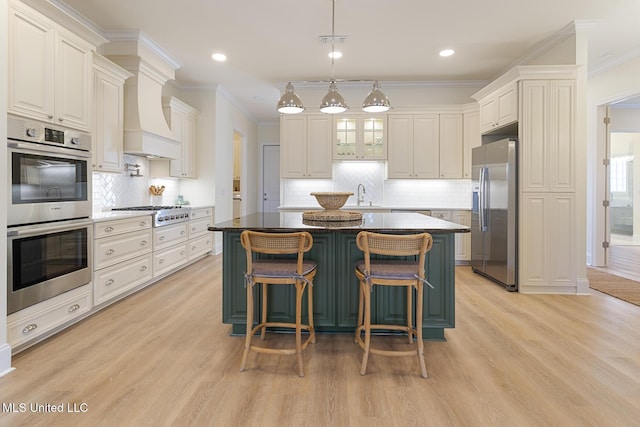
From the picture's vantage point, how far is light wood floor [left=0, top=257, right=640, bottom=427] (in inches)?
74.0

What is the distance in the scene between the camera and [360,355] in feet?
8.49

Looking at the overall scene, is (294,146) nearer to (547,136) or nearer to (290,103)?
(290,103)

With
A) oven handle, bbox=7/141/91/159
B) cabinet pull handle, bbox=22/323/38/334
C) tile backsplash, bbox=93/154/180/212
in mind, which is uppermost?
oven handle, bbox=7/141/91/159

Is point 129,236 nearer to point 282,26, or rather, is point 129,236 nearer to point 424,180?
point 282,26

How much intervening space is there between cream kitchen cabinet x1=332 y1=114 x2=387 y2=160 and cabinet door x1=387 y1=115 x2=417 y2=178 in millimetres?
110

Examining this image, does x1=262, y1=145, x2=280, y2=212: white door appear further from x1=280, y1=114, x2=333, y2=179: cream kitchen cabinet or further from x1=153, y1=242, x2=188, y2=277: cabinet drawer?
x1=153, y1=242, x2=188, y2=277: cabinet drawer

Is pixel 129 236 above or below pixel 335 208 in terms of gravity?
below

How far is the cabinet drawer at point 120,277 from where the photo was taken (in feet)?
11.1

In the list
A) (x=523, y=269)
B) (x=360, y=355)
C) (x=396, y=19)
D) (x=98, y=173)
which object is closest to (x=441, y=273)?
(x=360, y=355)

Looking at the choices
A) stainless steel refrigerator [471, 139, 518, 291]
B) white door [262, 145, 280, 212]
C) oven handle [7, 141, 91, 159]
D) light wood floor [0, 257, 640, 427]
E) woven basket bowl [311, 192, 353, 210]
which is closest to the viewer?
light wood floor [0, 257, 640, 427]

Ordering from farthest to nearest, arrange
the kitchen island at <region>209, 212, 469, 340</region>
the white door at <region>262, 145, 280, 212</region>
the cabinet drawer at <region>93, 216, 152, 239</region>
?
the white door at <region>262, 145, 280, 212</region> → the cabinet drawer at <region>93, 216, 152, 239</region> → the kitchen island at <region>209, 212, 469, 340</region>

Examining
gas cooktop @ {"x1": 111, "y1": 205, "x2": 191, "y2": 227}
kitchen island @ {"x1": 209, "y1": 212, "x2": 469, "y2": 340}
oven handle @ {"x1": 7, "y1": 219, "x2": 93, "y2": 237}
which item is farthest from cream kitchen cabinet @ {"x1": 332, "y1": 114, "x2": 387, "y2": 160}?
oven handle @ {"x1": 7, "y1": 219, "x2": 93, "y2": 237}

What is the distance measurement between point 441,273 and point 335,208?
39.7 inches

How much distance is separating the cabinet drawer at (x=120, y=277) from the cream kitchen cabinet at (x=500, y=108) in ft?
14.6
